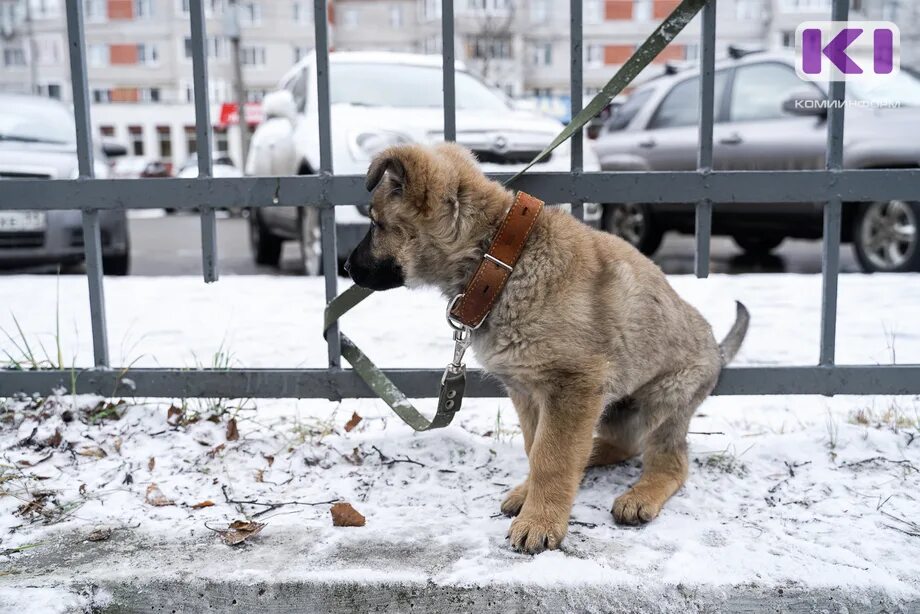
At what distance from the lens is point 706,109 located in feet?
9.48

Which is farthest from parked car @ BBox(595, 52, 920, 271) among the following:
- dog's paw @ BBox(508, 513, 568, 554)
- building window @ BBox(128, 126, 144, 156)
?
building window @ BBox(128, 126, 144, 156)

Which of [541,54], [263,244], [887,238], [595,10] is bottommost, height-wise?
[263,244]

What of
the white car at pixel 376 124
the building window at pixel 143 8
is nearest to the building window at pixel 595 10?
the building window at pixel 143 8

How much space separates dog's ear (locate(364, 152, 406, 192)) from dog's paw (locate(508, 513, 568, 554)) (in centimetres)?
105

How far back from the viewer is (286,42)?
55375mm

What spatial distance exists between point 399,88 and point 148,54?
57231 millimetres

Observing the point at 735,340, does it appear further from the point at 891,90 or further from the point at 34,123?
the point at 34,123

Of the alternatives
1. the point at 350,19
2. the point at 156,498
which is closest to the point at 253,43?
the point at 350,19

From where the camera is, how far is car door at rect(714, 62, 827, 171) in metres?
7.15

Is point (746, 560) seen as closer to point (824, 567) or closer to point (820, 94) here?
point (824, 567)

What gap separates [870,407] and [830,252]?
813 millimetres

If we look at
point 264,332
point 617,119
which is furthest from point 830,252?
point 617,119

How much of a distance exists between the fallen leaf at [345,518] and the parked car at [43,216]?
6.16 metres

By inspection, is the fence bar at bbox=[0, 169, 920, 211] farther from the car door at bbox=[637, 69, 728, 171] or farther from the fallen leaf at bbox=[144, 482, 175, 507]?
the car door at bbox=[637, 69, 728, 171]
